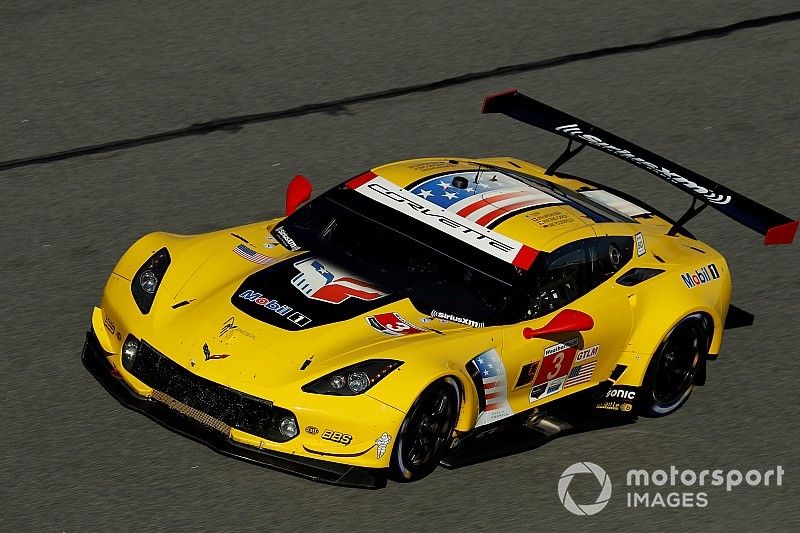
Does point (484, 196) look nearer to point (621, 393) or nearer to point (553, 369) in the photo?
point (553, 369)

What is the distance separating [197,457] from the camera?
7.51 meters

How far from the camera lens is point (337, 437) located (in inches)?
276

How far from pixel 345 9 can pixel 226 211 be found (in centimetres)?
387

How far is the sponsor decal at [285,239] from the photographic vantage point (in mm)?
8367

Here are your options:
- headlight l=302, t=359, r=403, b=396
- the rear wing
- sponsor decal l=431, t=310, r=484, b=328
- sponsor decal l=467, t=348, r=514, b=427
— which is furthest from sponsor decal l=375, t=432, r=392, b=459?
the rear wing

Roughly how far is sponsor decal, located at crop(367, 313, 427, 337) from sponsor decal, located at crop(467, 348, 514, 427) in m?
0.33

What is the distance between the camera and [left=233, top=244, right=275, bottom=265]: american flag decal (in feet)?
26.9

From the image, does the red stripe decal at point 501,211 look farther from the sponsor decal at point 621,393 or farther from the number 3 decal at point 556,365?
the sponsor decal at point 621,393

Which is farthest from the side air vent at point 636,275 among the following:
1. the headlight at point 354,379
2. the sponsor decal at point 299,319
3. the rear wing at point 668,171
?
A: the sponsor decal at point 299,319

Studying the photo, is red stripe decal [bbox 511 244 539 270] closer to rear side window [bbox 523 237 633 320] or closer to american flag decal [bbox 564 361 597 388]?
rear side window [bbox 523 237 633 320]

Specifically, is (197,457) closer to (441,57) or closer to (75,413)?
(75,413)

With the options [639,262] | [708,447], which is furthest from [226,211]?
[708,447]

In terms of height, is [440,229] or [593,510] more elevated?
[440,229]

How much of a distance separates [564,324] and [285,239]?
179 centimetres
